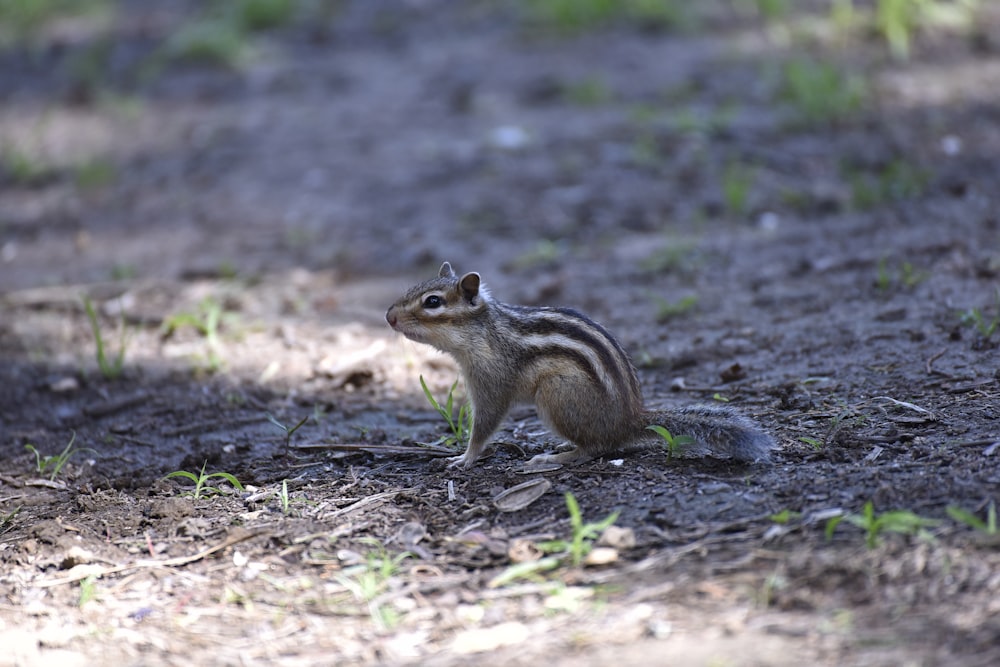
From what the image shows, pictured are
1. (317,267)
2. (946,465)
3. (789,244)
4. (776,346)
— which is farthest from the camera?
(317,267)

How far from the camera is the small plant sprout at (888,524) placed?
2920mm

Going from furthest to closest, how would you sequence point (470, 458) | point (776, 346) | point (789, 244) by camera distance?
1. point (789, 244)
2. point (776, 346)
3. point (470, 458)

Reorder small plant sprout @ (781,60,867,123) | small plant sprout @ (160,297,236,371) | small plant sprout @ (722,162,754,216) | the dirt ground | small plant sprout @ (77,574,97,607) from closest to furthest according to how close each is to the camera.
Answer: the dirt ground < small plant sprout @ (77,574,97,607) < small plant sprout @ (160,297,236,371) < small plant sprout @ (722,162,754,216) < small plant sprout @ (781,60,867,123)

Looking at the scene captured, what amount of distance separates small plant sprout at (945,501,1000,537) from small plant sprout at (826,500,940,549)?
68 millimetres

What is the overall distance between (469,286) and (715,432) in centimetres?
116

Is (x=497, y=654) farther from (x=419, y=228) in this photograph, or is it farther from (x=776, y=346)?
(x=419, y=228)

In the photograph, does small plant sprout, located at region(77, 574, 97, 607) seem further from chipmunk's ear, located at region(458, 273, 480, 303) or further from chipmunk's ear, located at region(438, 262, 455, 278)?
chipmunk's ear, located at region(438, 262, 455, 278)

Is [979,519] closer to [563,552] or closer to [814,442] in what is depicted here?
[814,442]

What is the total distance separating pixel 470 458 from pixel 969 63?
21.8 feet

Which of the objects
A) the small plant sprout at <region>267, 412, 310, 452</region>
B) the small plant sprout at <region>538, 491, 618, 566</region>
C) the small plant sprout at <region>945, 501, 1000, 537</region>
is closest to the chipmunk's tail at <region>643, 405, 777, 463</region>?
the small plant sprout at <region>538, 491, 618, 566</region>

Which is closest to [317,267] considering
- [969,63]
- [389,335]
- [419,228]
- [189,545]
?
[419,228]

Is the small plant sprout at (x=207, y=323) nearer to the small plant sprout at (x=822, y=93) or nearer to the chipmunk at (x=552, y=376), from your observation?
the chipmunk at (x=552, y=376)

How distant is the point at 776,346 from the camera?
16.3 ft

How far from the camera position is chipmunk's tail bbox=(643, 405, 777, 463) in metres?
3.57
